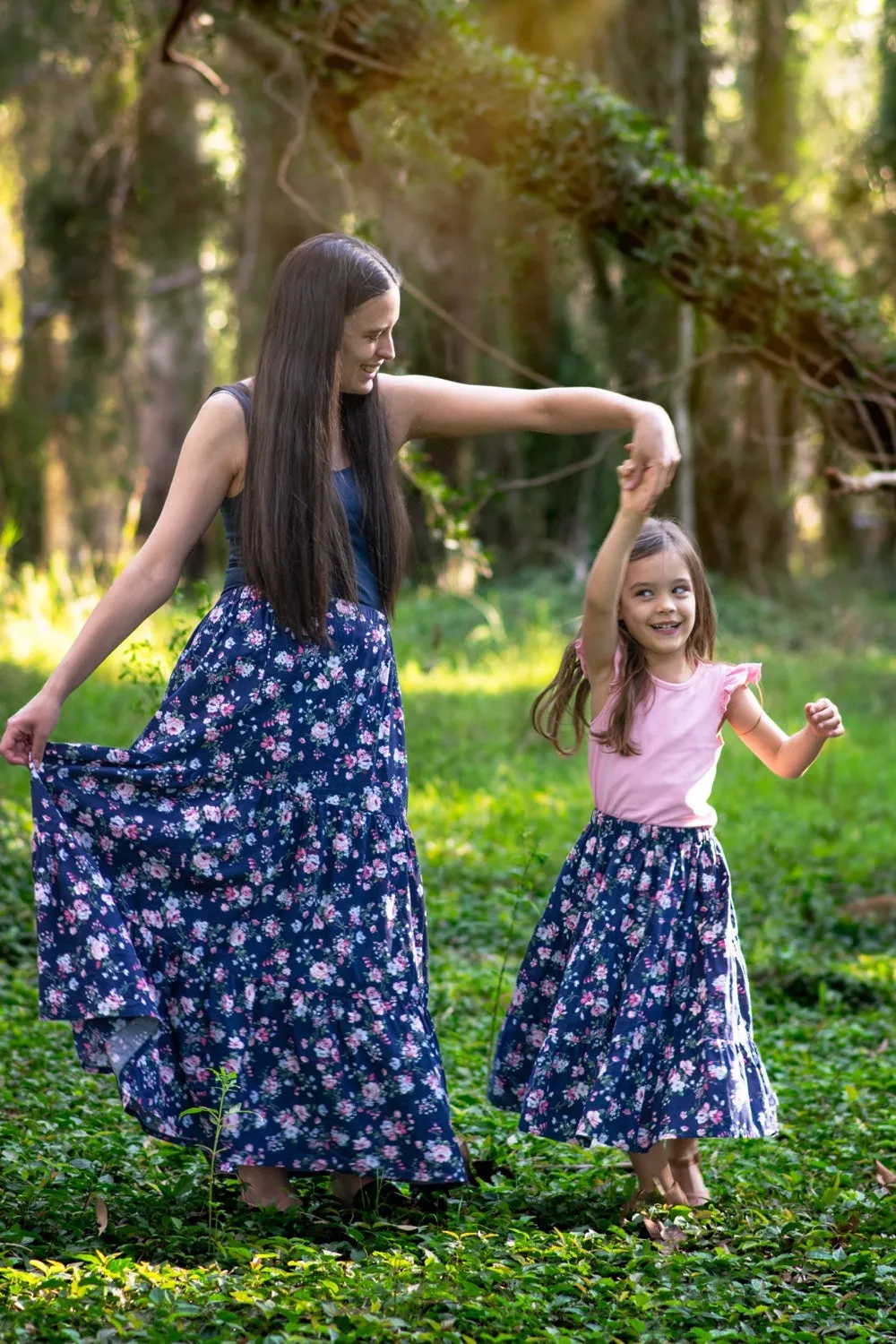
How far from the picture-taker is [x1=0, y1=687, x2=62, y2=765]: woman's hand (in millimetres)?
3094

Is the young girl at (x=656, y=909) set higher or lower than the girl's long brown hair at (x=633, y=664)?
lower

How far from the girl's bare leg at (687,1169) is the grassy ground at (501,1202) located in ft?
0.27

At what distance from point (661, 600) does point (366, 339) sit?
84 cm

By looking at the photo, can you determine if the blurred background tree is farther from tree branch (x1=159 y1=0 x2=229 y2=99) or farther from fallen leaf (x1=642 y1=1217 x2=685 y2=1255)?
fallen leaf (x1=642 y1=1217 x2=685 y2=1255)

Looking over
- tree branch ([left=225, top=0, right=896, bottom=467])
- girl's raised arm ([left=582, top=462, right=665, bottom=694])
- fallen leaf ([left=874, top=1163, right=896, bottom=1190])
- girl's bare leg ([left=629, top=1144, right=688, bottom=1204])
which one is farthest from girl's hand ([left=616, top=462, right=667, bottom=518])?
tree branch ([left=225, top=0, right=896, bottom=467])

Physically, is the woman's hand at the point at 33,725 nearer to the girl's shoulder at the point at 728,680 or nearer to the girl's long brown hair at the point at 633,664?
the girl's long brown hair at the point at 633,664

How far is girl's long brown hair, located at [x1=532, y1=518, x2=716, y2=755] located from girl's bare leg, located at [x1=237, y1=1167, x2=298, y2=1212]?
109cm

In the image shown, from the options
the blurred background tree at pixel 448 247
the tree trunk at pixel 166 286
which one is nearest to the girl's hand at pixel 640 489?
the blurred background tree at pixel 448 247

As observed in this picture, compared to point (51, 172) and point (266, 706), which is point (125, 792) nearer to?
point (266, 706)

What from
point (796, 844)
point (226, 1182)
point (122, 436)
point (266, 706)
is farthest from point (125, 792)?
point (122, 436)

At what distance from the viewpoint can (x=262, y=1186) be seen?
3324mm

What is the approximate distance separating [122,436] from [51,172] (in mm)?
3444

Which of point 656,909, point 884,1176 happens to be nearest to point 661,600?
Answer: point 656,909

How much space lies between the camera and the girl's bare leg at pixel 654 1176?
342 centimetres
